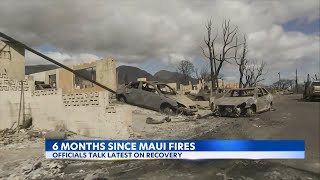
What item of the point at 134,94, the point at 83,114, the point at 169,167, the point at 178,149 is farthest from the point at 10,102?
the point at 178,149

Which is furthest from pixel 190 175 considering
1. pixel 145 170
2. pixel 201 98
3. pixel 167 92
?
pixel 201 98

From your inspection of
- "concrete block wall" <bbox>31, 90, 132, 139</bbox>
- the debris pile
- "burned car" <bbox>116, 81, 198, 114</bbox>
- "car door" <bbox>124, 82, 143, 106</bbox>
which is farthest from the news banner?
"car door" <bbox>124, 82, 143, 106</bbox>

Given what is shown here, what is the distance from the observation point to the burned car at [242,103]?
15.5 metres

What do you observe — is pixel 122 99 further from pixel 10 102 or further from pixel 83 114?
pixel 83 114

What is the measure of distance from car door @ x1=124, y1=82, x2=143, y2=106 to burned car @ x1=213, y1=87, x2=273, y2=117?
367cm

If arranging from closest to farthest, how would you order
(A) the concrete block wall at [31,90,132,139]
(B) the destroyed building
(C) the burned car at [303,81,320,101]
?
(A) the concrete block wall at [31,90,132,139], (B) the destroyed building, (C) the burned car at [303,81,320,101]

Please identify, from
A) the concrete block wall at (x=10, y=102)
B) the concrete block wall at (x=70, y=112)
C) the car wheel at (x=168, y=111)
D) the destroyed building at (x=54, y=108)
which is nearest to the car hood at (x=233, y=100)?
the car wheel at (x=168, y=111)

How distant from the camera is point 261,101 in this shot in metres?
16.6

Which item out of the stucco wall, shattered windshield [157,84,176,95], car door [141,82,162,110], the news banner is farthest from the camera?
shattered windshield [157,84,176,95]

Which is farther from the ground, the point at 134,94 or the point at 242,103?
the point at 134,94

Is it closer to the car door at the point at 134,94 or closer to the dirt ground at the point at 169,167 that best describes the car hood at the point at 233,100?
the car door at the point at 134,94

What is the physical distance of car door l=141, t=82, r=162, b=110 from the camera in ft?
55.3

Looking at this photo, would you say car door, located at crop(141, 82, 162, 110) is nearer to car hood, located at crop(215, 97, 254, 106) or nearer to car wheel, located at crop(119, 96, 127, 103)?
car wheel, located at crop(119, 96, 127, 103)

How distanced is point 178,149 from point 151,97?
11980 mm
